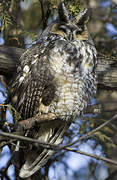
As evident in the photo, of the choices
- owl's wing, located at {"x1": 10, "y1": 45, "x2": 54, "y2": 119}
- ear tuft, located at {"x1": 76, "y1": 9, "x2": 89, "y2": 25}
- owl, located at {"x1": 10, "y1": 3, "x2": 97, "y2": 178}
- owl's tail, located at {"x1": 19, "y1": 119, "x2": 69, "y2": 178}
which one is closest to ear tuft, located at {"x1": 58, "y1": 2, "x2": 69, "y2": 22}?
owl, located at {"x1": 10, "y1": 3, "x2": 97, "y2": 178}

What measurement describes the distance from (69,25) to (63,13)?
0.11 m

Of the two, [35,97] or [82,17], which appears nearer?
[35,97]

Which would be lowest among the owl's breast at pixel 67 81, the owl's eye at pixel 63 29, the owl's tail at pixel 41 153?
the owl's tail at pixel 41 153

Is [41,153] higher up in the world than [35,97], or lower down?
lower down

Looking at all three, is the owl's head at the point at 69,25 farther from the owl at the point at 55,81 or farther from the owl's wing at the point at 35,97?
the owl's wing at the point at 35,97

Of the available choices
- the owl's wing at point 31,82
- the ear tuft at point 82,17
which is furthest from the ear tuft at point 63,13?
the owl's wing at point 31,82

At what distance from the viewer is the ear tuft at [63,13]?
90.7 inches

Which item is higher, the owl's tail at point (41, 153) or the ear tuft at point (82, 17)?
the ear tuft at point (82, 17)

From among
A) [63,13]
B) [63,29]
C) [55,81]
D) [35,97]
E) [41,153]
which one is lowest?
[41,153]

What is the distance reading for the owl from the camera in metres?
Result: 2.27

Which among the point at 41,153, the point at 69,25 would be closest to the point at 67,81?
the point at 69,25

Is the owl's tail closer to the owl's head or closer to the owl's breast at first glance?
the owl's breast

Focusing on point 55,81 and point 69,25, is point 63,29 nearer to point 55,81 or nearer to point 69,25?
point 69,25

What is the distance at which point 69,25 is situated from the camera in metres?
2.37
